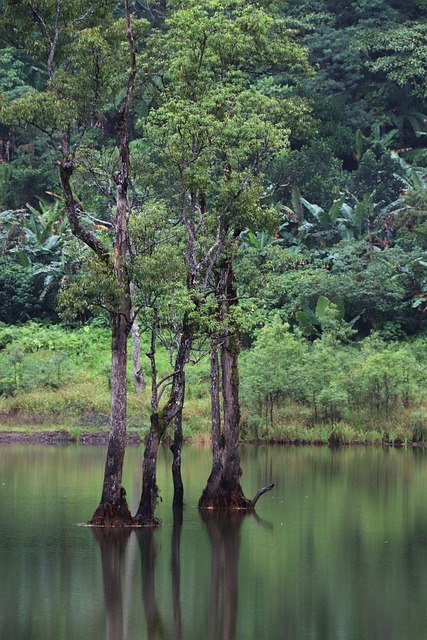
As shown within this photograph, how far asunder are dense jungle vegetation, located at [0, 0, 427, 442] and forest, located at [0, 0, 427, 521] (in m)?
0.08

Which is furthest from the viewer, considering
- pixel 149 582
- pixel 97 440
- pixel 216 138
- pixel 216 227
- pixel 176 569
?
pixel 97 440

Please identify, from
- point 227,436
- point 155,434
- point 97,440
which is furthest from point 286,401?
point 155,434

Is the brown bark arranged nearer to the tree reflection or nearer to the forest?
the forest

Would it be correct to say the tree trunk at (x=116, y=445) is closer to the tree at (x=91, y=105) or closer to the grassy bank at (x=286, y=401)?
the tree at (x=91, y=105)

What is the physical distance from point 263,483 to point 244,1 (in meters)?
10.9

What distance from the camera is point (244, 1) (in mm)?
23969

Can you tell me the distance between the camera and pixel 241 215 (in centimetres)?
2241

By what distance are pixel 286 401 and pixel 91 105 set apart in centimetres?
1810

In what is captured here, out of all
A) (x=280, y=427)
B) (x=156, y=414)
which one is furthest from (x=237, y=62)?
(x=280, y=427)

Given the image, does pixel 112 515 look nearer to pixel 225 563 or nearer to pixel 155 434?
pixel 155 434

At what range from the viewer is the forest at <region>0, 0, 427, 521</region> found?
20.3 metres

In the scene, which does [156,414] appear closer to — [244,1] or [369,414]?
[244,1]

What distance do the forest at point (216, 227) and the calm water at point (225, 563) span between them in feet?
5.38

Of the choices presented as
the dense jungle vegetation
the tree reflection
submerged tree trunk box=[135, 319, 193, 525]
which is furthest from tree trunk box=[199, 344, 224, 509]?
the tree reflection
